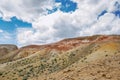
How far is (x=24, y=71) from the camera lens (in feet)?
191

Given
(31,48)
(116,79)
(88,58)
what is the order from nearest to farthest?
1. (116,79)
2. (88,58)
3. (31,48)

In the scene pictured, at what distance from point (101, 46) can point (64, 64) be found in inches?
417

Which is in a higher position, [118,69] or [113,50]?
[113,50]

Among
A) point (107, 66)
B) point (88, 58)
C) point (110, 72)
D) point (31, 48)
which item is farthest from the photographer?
point (31, 48)

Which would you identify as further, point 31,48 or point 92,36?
point 31,48

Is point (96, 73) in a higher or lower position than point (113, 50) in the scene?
lower

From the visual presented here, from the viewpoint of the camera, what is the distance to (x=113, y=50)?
51281 mm

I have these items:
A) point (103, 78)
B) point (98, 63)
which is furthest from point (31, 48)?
point (103, 78)

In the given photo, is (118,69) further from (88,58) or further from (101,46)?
(101,46)

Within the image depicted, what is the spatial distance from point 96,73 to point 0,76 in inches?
1137

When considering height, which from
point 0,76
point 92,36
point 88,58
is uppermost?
point 92,36

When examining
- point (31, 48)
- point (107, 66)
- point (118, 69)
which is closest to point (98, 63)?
point (107, 66)

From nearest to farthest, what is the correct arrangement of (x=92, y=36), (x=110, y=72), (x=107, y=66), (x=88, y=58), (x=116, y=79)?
1. (x=116, y=79)
2. (x=110, y=72)
3. (x=107, y=66)
4. (x=88, y=58)
5. (x=92, y=36)

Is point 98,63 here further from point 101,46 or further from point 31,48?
point 31,48
